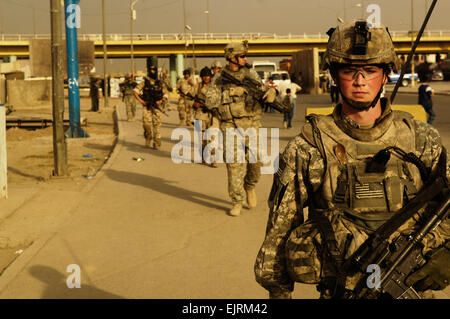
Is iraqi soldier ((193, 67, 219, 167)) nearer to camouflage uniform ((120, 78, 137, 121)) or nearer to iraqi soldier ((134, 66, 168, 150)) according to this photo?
iraqi soldier ((134, 66, 168, 150))

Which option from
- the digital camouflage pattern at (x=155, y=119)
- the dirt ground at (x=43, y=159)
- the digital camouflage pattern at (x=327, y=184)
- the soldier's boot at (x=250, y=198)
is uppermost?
the digital camouflage pattern at (x=327, y=184)

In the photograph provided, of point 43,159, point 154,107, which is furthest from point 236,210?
point 43,159

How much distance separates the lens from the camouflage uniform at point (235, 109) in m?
8.36

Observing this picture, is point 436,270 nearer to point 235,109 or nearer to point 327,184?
point 327,184

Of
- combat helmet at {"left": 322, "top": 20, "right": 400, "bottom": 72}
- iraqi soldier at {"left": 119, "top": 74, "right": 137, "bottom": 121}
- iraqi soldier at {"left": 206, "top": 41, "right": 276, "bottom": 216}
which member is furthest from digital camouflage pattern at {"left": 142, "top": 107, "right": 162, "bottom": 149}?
combat helmet at {"left": 322, "top": 20, "right": 400, "bottom": 72}

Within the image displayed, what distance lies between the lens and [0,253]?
684cm

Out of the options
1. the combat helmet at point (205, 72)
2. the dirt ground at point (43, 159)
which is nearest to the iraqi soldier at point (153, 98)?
the dirt ground at point (43, 159)

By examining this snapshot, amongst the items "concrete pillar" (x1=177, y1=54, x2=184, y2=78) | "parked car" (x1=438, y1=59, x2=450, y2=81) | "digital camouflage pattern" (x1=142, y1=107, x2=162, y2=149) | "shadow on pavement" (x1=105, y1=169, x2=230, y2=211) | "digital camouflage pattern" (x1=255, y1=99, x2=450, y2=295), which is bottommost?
"shadow on pavement" (x1=105, y1=169, x2=230, y2=211)

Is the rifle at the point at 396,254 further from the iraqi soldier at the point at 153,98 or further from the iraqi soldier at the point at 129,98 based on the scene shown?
the iraqi soldier at the point at 129,98

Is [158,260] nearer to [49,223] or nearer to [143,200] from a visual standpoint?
[49,223]

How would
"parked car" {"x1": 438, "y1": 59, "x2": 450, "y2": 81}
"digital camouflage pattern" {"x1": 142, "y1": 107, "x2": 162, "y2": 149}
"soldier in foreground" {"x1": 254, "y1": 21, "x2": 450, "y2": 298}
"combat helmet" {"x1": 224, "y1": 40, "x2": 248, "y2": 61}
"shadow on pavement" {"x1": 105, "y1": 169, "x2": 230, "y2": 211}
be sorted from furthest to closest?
"parked car" {"x1": 438, "y1": 59, "x2": 450, "y2": 81}
"digital camouflage pattern" {"x1": 142, "y1": 107, "x2": 162, "y2": 149}
"shadow on pavement" {"x1": 105, "y1": 169, "x2": 230, "y2": 211}
"combat helmet" {"x1": 224, "y1": 40, "x2": 248, "y2": 61}
"soldier in foreground" {"x1": 254, "y1": 21, "x2": 450, "y2": 298}

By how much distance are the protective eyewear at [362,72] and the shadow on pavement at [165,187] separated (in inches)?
235

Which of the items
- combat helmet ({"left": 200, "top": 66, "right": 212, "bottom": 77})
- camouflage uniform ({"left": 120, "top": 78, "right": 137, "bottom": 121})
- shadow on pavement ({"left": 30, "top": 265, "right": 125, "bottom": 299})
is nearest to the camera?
shadow on pavement ({"left": 30, "top": 265, "right": 125, "bottom": 299})

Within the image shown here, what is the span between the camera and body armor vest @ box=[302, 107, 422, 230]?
2.90 meters
